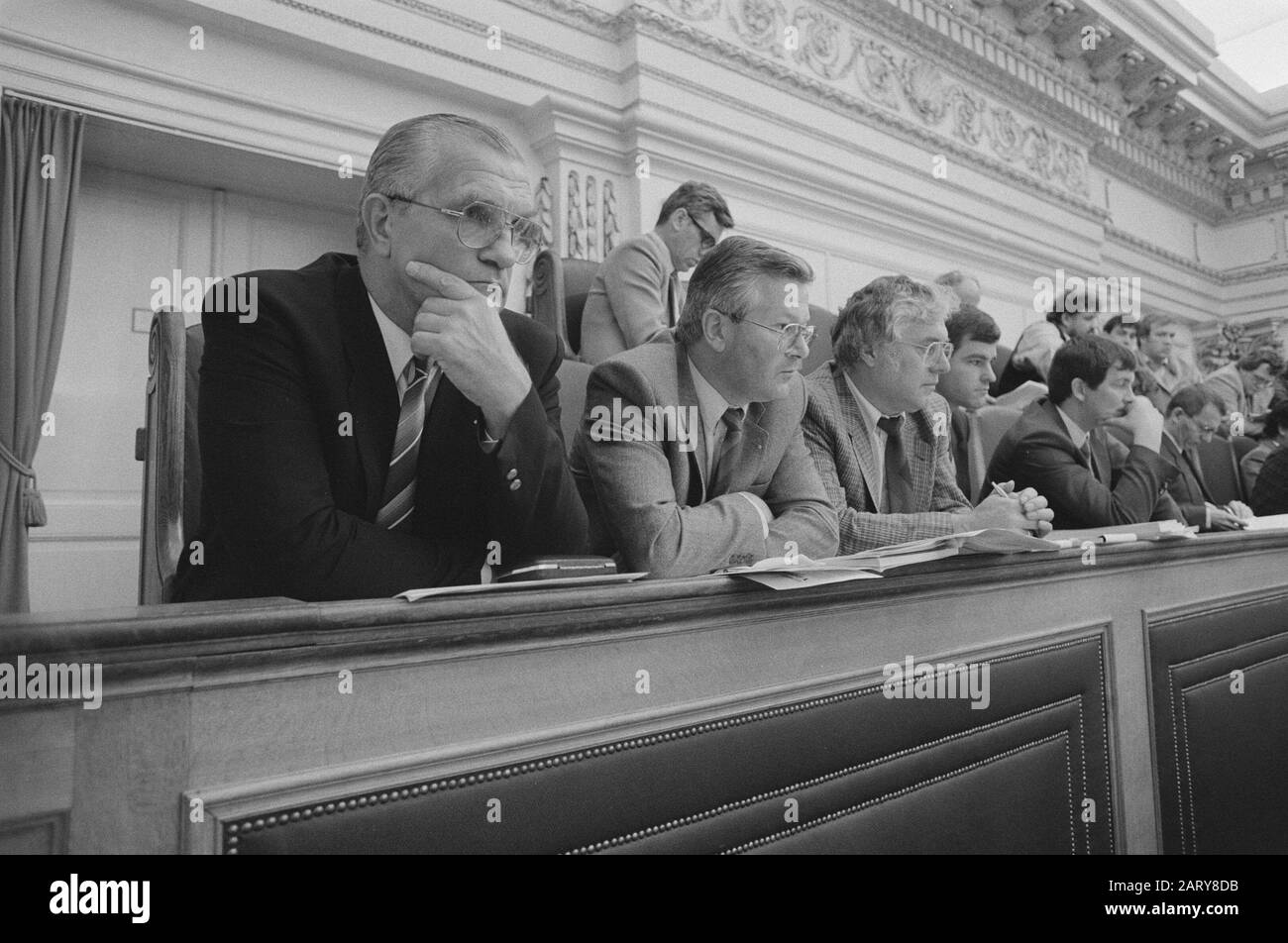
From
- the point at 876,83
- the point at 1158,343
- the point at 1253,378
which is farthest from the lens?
the point at 1253,378

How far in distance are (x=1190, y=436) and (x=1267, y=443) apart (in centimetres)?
57

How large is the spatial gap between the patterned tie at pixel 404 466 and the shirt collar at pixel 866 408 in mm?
1046

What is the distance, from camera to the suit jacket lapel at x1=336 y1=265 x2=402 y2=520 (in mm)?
1126

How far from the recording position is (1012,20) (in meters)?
5.63

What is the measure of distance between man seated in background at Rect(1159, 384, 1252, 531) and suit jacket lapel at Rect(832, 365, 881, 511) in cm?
149

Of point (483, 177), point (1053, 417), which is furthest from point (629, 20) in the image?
point (483, 177)

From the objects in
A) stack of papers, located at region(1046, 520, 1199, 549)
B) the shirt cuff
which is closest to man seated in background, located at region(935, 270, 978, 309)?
stack of papers, located at region(1046, 520, 1199, 549)

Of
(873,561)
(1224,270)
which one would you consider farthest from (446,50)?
(1224,270)

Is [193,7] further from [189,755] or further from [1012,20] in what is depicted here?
[1012,20]

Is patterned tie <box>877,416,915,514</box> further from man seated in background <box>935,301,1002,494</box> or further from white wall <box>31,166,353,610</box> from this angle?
white wall <box>31,166,353,610</box>

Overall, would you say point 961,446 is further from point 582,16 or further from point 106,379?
point 106,379

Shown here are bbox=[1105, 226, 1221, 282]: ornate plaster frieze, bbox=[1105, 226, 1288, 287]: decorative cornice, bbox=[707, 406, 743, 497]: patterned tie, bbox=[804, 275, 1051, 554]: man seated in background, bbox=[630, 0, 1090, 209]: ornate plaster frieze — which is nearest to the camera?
bbox=[707, 406, 743, 497]: patterned tie

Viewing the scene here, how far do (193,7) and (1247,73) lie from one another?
9180 mm

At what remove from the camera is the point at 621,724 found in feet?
2.39
